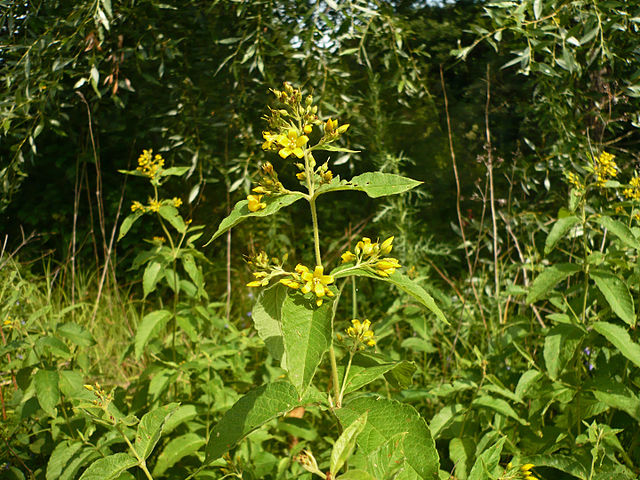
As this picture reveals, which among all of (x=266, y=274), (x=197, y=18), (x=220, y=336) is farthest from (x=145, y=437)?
(x=197, y=18)

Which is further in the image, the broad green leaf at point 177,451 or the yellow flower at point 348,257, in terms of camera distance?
the broad green leaf at point 177,451

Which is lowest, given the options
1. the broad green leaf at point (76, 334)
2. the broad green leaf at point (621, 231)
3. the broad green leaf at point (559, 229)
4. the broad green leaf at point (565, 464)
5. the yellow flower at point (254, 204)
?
the broad green leaf at point (565, 464)

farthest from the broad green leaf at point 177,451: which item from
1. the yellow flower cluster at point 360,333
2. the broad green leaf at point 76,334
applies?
the yellow flower cluster at point 360,333

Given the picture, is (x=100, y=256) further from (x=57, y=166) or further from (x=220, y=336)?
(x=220, y=336)

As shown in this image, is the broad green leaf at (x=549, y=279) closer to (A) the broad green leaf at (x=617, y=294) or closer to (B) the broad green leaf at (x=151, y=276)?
(A) the broad green leaf at (x=617, y=294)

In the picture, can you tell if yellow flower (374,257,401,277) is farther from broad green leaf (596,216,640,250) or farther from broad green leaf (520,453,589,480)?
broad green leaf (596,216,640,250)

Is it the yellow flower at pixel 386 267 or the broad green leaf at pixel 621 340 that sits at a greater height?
the yellow flower at pixel 386 267

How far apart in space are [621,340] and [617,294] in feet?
0.37

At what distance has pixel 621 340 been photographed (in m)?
1.23

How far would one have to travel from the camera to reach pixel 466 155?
3.60 m

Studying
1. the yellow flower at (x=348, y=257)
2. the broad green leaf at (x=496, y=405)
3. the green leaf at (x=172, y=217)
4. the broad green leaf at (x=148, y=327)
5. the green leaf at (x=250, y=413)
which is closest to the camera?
the green leaf at (x=250, y=413)

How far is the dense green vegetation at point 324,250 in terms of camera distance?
0.88 m

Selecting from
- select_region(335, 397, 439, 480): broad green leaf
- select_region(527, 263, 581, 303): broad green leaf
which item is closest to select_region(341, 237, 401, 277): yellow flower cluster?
select_region(335, 397, 439, 480): broad green leaf

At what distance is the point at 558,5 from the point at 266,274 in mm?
1995
